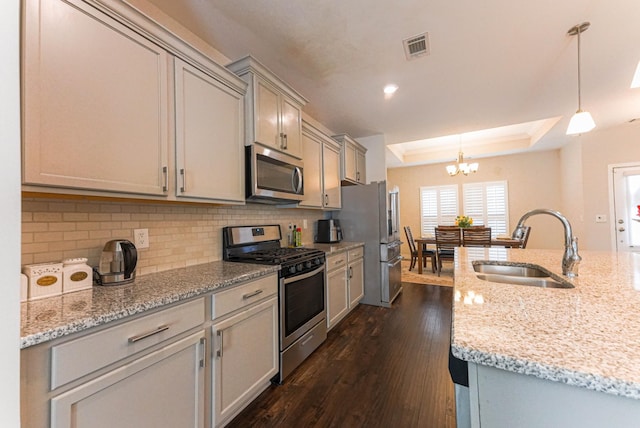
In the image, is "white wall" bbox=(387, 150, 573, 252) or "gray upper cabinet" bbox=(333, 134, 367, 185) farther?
"white wall" bbox=(387, 150, 573, 252)

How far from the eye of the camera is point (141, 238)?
1545 mm

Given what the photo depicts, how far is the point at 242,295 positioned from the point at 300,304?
675 mm

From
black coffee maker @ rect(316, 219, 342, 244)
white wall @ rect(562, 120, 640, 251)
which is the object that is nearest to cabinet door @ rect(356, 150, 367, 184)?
black coffee maker @ rect(316, 219, 342, 244)

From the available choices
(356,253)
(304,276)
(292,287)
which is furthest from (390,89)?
(292,287)

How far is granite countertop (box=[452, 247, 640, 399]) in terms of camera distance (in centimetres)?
50

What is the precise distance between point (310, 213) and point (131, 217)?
7.08 ft

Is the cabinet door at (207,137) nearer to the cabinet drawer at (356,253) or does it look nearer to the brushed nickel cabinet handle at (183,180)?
the brushed nickel cabinet handle at (183,180)

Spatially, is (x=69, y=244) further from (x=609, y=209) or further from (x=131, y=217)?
(x=609, y=209)

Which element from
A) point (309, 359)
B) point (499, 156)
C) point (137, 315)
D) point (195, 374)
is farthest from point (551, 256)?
point (499, 156)

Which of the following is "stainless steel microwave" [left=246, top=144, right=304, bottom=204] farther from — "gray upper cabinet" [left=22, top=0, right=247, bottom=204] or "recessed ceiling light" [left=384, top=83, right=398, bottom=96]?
"recessed ceiling light" [left=384, top=83, right=398, bottom=96]

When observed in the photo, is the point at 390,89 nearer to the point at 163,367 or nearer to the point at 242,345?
the point at 242,345

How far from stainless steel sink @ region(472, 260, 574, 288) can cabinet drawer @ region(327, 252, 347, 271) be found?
1.31 metres

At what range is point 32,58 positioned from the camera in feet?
3.14

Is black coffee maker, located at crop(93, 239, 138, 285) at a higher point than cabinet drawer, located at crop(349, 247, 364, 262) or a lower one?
higher
